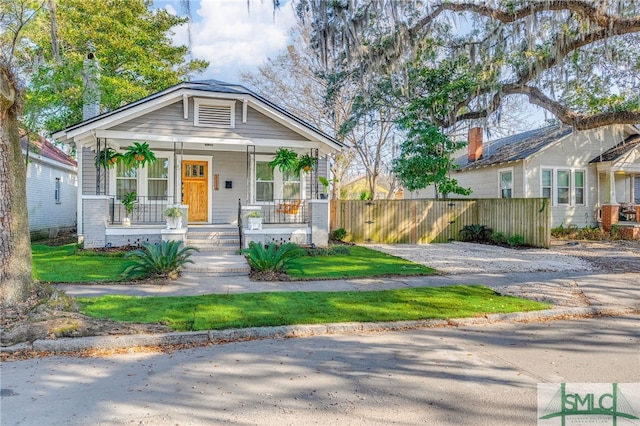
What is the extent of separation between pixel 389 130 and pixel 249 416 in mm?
24832

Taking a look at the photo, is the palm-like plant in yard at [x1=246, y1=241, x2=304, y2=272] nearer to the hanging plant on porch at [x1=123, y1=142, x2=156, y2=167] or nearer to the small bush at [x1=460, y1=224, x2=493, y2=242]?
the hanging plant on porch at [x1=123, y1=142, x2=156, y2=167]

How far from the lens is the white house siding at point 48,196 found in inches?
705

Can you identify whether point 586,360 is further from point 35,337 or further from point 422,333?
point 35,337

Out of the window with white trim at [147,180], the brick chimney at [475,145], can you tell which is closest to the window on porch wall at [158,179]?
the window with white trim at [147,180]

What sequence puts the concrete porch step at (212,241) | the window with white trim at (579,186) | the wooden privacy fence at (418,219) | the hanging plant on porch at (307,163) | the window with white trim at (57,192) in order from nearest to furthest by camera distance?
1. the concrete porch step at (212,241)
2. the hanging plant on porch at (307,163)
3. the wooden privacy fence at (418,219)
4. the window with white trim at (579,186)
5. the window with white trim at (57,192)

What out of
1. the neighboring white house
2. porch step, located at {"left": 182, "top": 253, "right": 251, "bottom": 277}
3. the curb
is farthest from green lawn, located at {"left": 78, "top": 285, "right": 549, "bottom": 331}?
the neighboring white house

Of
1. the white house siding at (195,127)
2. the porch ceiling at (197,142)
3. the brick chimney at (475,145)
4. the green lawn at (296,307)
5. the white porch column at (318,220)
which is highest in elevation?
the brick chimney at (475,145)

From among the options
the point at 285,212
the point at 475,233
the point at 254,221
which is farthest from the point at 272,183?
the point at 475,233

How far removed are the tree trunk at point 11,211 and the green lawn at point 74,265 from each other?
2.07ft

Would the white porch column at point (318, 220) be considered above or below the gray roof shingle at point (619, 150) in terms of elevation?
below

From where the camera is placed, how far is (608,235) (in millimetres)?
18125

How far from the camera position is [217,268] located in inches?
379

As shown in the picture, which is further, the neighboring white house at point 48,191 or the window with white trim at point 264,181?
the neighboring white house at point 48,191

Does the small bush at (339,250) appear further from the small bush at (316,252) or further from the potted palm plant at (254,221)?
the potted palm plant at (254,221)
